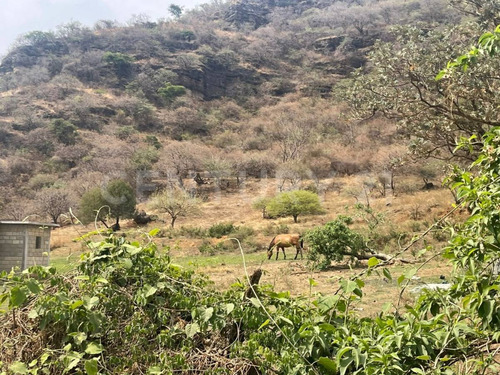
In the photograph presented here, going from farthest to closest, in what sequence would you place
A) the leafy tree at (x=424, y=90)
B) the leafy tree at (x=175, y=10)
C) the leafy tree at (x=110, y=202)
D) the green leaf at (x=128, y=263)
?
the leafy tree at (x=175, y=10), the leafy tree at (x=110, y=202), the leafy tree at (x=424, y=90), the green leaf at (x=128, y=263)

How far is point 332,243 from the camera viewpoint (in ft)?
47.8

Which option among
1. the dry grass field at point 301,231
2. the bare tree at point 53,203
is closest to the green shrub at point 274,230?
the dry grass field at point 301,231

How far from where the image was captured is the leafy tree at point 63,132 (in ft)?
206

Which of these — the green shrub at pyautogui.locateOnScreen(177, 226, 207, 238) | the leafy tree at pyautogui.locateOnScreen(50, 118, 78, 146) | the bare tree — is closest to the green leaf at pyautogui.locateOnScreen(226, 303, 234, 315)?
the green shrub at pyautogui.locateOnScreen(177, 226, 207, 238)

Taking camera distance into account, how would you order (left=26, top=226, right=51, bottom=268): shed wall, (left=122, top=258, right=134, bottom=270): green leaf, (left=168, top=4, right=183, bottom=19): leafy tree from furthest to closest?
(left=168, top=4, right=183, bottom=19): leafy tree < (left=26, top=226, right=51, bottom=268): shed wall < (left=122, top=258, right=134, bottom=270): green leaf

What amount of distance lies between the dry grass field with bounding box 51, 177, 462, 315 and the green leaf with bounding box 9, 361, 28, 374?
0.89 meters

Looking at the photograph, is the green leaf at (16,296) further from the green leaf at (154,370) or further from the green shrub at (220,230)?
the green shrub at (220,230)

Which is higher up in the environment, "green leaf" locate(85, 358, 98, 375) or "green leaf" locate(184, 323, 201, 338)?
"green leaf" locate(184, 323, 201, 338)

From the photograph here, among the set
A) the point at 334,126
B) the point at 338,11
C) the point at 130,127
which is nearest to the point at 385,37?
the point at 338,11

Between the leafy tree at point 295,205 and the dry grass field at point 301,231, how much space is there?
0.73m

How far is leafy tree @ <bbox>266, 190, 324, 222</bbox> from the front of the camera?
36219 mm

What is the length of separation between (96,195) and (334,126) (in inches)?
1623

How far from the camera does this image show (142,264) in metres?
A: 2.51

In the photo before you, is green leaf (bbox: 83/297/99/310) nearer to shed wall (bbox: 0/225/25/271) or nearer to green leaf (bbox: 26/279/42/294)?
green leaf (bbox: 26/279/42/294)
